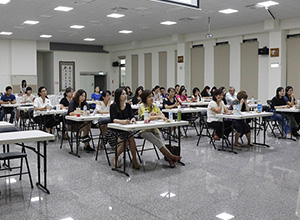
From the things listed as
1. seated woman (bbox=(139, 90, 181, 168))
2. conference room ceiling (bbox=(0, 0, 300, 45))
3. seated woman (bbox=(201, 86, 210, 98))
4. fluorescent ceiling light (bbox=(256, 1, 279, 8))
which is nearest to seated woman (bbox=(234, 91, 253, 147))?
seated woman (bbox=(139, 90, 181, 168))

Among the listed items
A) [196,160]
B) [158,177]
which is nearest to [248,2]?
[196,160]

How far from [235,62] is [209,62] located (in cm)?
130

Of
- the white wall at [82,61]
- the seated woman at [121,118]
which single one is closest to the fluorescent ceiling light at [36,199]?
the seated woman at [121,118]

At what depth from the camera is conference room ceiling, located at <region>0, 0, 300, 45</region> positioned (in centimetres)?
946

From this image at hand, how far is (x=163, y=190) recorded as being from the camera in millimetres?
4156

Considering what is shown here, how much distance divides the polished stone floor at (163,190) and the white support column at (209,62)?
29.8 feet

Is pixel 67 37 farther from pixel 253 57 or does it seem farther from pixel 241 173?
pixel 241 173

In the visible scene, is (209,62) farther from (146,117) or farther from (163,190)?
(163,190)

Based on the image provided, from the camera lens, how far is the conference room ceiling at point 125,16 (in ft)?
31.0

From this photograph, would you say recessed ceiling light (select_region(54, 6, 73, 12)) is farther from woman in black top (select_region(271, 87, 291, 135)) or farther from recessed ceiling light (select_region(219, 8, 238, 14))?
woman in black top (select_region(271, 87, 291, 135))

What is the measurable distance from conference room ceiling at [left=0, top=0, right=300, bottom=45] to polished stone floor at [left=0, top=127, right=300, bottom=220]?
5.08 meters

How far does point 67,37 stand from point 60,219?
14.0m

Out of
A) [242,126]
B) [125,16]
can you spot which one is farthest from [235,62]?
[242,126]

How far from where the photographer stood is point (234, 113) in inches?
259
